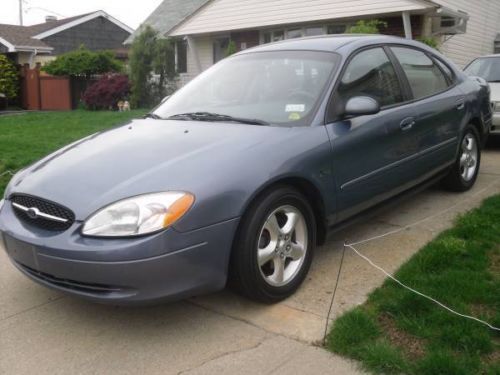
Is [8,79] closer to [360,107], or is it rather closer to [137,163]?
[137,163]

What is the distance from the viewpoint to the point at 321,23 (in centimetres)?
1488

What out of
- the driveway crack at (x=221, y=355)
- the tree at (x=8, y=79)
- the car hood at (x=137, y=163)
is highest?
the tree at (x=8, y=79)

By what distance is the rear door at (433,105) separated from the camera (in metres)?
4.43

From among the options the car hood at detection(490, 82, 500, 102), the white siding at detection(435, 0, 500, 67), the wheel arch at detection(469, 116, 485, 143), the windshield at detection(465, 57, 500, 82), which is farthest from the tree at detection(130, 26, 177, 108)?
the wheel arch at detection(469, 116, 485, 143)

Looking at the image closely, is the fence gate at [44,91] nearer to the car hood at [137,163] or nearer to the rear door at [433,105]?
the rear door at [433,105]

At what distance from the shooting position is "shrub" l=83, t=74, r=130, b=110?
17.0m

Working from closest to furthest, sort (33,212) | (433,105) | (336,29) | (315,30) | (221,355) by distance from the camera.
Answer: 1. (221,355)
2. (33,212)
3. (433,105)
4. (336,29)
5. (315,30)

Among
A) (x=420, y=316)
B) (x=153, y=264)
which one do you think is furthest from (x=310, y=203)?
(x=153, y=264)

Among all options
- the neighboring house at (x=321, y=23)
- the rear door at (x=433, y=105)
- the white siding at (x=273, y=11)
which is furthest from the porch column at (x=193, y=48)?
the rear door at (x=433, y=105)

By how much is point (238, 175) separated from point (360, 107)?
44.2 inches

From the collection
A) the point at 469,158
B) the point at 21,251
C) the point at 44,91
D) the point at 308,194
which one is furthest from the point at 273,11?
the point at 21,251

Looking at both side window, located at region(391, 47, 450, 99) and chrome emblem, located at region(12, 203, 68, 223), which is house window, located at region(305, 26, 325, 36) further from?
chrome emblem, located at region(12, 203, 68, 223)

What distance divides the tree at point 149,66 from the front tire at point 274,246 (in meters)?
→ 13.9

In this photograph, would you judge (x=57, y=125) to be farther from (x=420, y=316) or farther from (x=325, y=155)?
(x=420, y=316)
